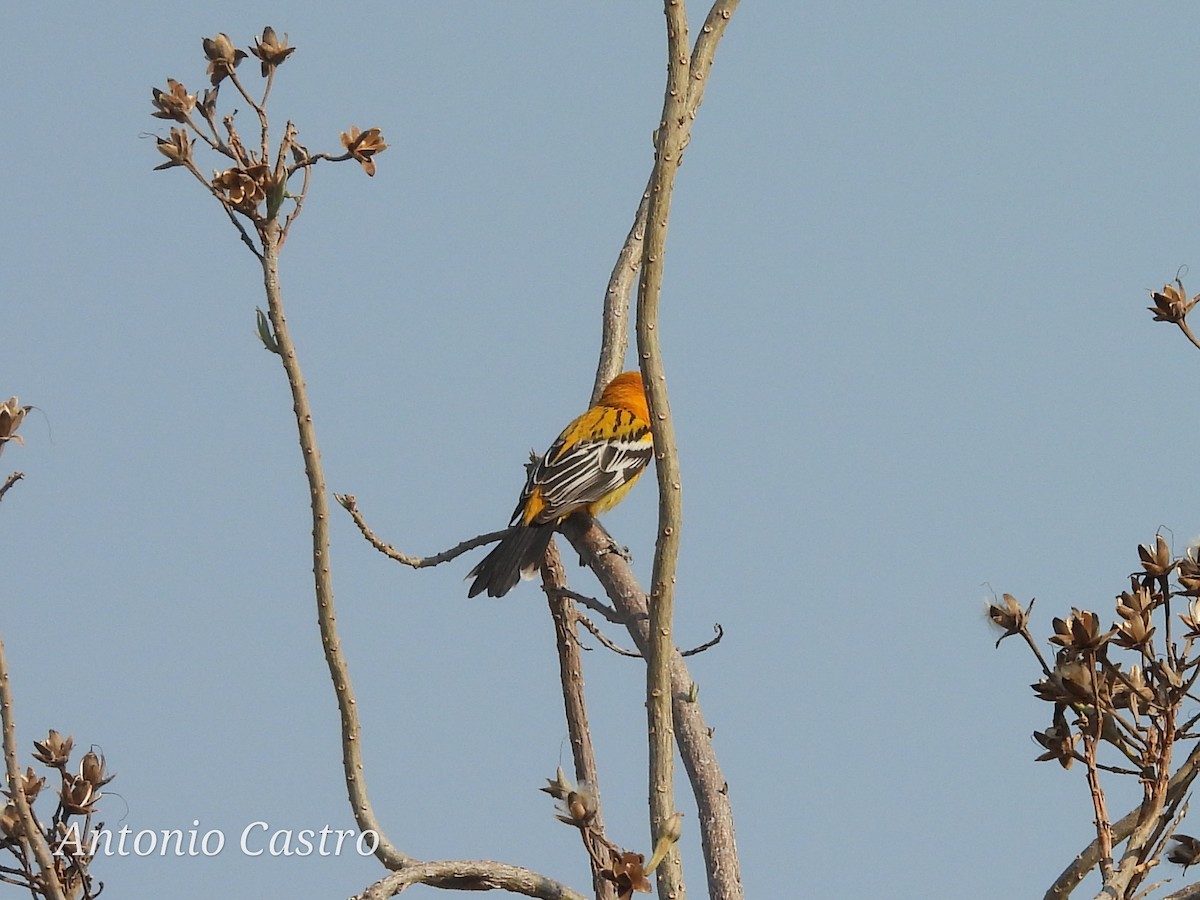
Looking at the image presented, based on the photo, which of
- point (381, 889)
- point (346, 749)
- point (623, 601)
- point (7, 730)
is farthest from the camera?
point (623, 601)

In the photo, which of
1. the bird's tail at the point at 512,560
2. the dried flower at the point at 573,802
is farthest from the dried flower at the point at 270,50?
the bird's tail at the point at 512,560

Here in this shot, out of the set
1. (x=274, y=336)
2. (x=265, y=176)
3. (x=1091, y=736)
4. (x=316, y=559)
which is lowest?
(x=1091, y=736)

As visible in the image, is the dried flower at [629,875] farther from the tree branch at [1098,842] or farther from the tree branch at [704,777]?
the tree branch at [704,777]

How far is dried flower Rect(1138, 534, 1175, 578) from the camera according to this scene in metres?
3.04

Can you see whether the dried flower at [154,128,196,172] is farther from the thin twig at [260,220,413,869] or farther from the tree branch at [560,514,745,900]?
the tree branch at [560,514,745,900]

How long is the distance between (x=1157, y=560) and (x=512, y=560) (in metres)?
4.78

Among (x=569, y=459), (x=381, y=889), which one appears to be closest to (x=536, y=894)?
(x=381, y=889)

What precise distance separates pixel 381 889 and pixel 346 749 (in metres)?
Answer: 0.94

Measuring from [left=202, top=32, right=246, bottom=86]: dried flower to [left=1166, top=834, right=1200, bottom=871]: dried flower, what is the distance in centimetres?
303

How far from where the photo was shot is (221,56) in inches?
162

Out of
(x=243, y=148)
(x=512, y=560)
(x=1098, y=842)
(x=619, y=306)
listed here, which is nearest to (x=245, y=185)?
(x=243, y=148)

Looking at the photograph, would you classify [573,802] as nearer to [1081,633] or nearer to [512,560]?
[1081,633]

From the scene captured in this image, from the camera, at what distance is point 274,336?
3.60 meters

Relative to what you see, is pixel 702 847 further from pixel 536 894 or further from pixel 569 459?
pixel 569 459
